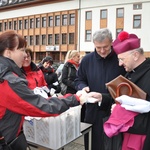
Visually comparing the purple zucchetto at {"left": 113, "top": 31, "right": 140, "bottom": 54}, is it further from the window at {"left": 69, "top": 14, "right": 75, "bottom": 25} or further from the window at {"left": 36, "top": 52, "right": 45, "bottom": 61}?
the window at {"left": 36, "top": 52, "right": 45, "bottom": 61}

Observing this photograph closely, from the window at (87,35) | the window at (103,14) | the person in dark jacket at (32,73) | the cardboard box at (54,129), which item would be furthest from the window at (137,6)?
the cardboard box at (54,129)

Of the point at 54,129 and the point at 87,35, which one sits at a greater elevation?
the point at 87,35

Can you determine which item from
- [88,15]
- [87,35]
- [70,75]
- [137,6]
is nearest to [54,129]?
[70,75]

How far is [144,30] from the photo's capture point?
28.3 meters

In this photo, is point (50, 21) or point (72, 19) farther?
point (50, 21)

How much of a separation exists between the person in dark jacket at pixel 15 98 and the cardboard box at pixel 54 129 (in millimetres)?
331

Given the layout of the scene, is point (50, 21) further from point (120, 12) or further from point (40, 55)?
point (120, 12)

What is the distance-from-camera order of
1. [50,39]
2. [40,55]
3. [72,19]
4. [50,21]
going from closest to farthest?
[72,19], [50,21], [50,39], [40,55]

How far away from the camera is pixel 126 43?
2014 millimetres

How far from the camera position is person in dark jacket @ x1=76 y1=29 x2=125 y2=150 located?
8.55 ft

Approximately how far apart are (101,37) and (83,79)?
61 centimetres

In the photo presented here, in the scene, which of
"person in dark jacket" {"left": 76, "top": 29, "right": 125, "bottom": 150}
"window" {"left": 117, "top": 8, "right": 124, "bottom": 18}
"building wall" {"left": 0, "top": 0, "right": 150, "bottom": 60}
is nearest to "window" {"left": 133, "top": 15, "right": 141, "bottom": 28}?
"building wall" {"left": 0, "top": 0, "right": 150, "bottom": 60}

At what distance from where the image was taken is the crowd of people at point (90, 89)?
1567mm

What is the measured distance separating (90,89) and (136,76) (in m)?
0.90
